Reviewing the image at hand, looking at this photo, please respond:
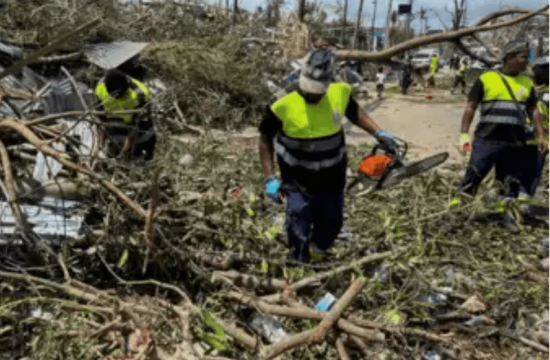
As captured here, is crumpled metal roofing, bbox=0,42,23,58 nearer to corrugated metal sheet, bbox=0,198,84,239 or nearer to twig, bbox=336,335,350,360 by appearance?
corrugated metal sheet, bbox=0,198,84,239

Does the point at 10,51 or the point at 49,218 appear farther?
the point at 10,51

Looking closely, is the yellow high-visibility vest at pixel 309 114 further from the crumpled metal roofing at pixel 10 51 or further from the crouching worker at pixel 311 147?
the crumpled metal roofing at pixel 10 51

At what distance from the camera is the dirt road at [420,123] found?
8.90m

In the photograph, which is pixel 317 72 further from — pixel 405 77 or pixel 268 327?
pixel 405 77

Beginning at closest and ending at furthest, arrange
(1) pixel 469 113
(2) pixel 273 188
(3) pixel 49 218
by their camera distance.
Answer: (3) pixel 49 218 → (2) pixel 273 188 → (1) pixel 469 113

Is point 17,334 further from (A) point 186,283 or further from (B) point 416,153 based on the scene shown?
(B) point 416,153

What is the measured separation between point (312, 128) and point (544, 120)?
8.93 ft

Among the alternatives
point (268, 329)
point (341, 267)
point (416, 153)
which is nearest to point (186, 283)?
point (268, 329)

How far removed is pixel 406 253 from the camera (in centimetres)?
319

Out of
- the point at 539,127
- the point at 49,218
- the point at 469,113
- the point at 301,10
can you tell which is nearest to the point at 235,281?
the point at 49,218

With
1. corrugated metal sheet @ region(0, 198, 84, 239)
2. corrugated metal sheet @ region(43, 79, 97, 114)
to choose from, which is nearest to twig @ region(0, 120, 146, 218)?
corrugated metal sheet @ region(0, 198, 84, 239)

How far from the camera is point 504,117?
438 centimetres

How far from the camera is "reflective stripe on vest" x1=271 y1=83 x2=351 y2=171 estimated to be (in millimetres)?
3197

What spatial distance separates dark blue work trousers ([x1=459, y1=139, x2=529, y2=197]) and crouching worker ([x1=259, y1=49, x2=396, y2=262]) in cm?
144
